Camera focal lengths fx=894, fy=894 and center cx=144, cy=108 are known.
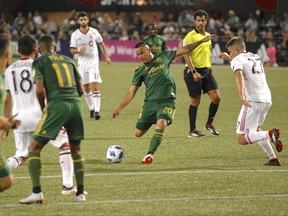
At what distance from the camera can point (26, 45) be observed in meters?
10.9

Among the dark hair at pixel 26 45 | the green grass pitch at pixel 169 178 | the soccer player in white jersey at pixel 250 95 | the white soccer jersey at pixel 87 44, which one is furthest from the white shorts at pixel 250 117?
the white soccer jersey at pixel 87 44

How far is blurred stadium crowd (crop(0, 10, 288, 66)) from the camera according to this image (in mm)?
41094

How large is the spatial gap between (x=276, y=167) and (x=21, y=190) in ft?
13.1

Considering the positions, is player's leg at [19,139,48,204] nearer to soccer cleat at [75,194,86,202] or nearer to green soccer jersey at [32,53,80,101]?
soccer cleat at [75,194,86,202]

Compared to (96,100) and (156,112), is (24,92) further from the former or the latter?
(96,100)

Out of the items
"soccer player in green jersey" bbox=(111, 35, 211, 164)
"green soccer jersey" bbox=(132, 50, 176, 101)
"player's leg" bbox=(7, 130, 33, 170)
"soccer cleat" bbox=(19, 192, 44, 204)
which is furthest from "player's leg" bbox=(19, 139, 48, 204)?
"green soccer jersey" bbox=(132, 50, 176, 101)

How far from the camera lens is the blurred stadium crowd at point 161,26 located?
135ft

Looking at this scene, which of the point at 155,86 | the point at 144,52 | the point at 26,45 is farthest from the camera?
the point at 155,86

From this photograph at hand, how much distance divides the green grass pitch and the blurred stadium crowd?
2094 cm

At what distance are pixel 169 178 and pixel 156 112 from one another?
1.88 metres

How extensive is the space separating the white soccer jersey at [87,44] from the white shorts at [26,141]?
1032 centimetres

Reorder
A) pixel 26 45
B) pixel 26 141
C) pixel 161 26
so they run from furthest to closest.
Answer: pixel 161 26 → pixel 26 141 → pixel 26 45

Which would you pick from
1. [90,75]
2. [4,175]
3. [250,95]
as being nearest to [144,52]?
[250,95]

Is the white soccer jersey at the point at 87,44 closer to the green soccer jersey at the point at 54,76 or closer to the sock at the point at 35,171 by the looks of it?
the green soccer jersey at the point at 54,76
